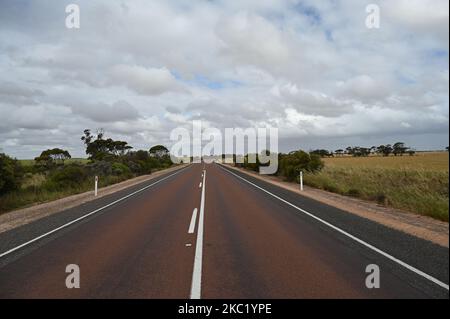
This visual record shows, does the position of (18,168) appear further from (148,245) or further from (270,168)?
(270,168)

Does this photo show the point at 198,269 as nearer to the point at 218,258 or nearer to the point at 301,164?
the point at 218,258

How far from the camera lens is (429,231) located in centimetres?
909

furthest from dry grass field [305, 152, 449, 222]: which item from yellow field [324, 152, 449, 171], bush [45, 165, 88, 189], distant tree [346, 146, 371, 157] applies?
distant tree [346, 146, 371, 157]

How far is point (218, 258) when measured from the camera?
6.66m

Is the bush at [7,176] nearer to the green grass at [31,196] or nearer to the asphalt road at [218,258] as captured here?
the green grass at [31,196]

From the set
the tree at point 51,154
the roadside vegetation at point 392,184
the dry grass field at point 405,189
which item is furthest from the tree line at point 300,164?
the tree at point 51,154

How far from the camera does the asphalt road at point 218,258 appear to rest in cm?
504

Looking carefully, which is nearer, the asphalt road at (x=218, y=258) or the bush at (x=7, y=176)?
the asphalt road at (x=218, y=258)

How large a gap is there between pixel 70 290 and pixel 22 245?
3759 millimetres

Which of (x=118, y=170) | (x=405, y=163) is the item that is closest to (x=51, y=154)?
(x=118, y=170)

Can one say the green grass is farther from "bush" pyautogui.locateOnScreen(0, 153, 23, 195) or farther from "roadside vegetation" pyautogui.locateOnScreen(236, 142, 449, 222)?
"roadside vegetation" pyautogui.locateOnScreen(236, 142, 449, 222)
